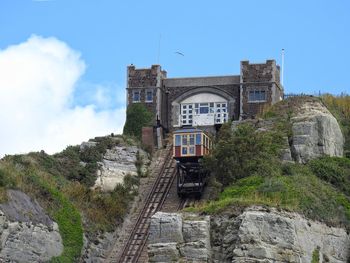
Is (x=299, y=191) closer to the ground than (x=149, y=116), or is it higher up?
closer to the ground

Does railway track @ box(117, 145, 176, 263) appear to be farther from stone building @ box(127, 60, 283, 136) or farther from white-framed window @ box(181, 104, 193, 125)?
stone building @ box(127, 60, 283, 136)

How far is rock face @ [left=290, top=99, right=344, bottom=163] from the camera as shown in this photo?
2699 inches

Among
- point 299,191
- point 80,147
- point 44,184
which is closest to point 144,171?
point 80,147

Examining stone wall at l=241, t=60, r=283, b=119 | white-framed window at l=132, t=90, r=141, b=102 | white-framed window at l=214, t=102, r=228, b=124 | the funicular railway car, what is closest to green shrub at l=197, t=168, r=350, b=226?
the funicular railway car

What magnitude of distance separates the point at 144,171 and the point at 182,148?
5113mm

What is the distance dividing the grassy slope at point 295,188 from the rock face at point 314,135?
0.82m

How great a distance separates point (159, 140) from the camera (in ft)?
265

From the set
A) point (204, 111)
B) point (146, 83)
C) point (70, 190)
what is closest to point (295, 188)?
point (70, 190)

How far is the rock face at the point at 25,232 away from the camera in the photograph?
60062mm

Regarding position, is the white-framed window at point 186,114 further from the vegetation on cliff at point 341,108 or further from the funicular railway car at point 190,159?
the funicular railway car at point 190,159

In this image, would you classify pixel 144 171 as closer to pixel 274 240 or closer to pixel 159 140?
pixel 159 140

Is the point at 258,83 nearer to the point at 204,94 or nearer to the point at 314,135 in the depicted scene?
the point at 204,94

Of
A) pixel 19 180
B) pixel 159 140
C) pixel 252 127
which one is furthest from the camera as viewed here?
pixel 159 140

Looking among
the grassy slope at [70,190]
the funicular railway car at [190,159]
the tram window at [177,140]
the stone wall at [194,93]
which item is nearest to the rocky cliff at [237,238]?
the grassy slope at [70,190]
